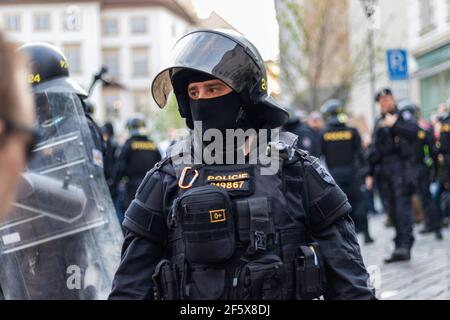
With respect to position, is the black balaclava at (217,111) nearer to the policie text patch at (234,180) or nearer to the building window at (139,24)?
the policie text patch at (234,180)

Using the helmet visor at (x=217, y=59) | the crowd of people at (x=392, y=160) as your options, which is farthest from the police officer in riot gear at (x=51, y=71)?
the crowd of people at (x=392, y=160)

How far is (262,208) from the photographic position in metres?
2.59

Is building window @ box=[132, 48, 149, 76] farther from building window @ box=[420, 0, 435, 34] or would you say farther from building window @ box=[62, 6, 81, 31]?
building window @ box=[420, 0, 435, 34]

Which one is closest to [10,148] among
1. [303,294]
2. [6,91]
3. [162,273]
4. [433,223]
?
[6,91]

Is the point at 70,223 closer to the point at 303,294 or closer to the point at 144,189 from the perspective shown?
the point at 144,189

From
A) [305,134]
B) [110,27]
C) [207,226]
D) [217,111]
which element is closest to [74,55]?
[110,27]

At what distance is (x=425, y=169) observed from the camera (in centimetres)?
992

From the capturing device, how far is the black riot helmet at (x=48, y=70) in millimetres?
4453

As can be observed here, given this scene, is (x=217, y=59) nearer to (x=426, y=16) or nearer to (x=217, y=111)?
(x=217, y=111)

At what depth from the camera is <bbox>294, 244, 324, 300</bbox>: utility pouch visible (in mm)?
2572

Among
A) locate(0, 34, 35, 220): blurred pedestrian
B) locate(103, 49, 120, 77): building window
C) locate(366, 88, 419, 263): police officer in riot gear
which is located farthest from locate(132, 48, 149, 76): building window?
locate(0, 34, 35, 220): blurred pedestrian
